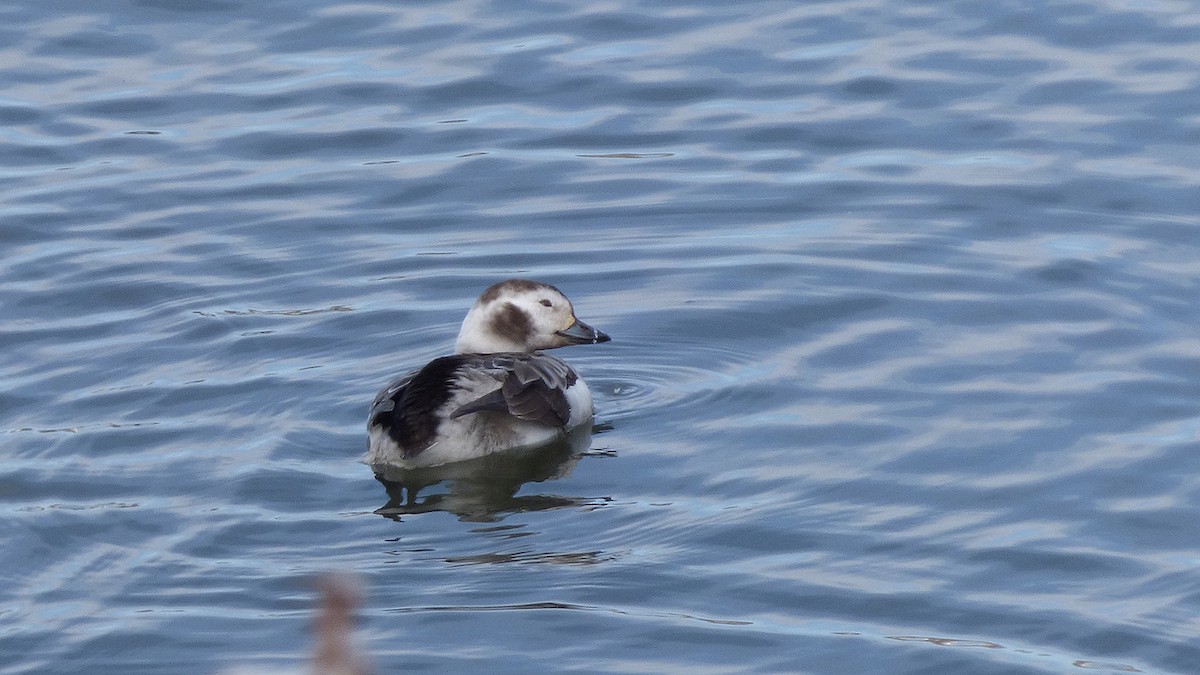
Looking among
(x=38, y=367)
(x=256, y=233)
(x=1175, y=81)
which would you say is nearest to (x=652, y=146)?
(x=256, y=233)

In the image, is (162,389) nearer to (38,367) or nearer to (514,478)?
(38,367)

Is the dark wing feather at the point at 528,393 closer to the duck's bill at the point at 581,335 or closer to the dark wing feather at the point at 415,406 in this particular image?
the dark wing feather at the point at 415,406

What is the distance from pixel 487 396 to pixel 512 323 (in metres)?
1.08

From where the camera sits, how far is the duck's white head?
9875 mm

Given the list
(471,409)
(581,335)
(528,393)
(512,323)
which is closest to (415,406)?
(471,409)

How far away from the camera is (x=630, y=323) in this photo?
414 inches

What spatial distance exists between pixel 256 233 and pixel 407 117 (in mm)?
2321

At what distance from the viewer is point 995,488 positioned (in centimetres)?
823

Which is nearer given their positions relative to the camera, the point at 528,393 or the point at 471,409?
the point at 471,409

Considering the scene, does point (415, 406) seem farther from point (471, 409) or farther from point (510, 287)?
point (510, 287)

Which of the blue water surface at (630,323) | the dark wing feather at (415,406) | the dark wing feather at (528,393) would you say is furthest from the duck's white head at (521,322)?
the dark wing feather at (415,406)

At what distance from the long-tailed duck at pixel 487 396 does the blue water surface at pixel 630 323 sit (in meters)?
0.20

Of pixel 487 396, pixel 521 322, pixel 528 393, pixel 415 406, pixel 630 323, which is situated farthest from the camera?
pixel 630 323

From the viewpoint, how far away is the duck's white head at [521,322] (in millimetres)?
9875
